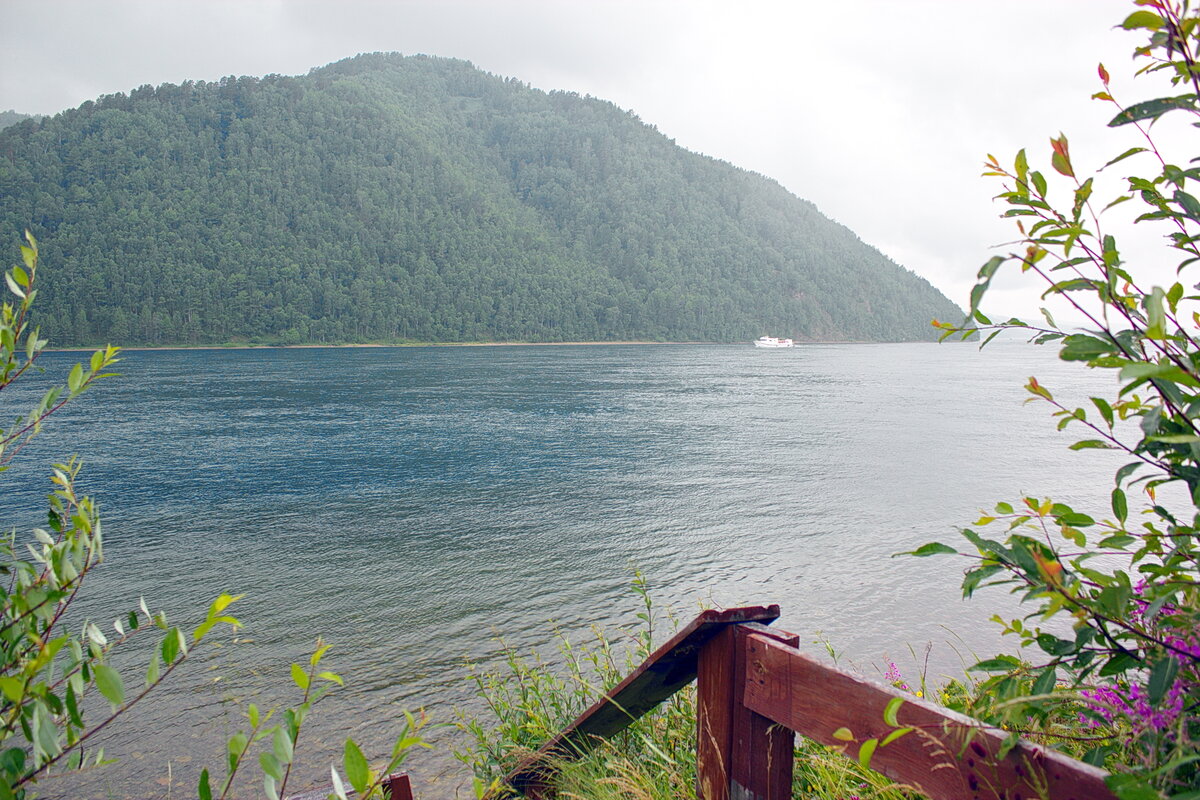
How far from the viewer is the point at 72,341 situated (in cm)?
11656

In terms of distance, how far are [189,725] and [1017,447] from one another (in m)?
30.5

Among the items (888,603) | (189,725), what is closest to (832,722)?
(189,725)

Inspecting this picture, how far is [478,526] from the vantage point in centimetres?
1681

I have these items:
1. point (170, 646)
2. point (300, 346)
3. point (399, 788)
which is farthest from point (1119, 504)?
point (300, 346)

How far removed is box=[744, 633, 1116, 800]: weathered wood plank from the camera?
167cm

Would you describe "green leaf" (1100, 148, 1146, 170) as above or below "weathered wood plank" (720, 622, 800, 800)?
above

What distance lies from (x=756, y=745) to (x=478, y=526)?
14.6 metres

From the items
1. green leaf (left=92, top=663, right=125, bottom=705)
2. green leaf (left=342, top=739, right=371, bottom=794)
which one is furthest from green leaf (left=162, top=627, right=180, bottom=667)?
green leaf (left=342, top=739, right=371, bottom=794)

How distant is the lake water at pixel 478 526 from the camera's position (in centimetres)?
934

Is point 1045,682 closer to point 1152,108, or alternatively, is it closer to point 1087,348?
point 1087,348

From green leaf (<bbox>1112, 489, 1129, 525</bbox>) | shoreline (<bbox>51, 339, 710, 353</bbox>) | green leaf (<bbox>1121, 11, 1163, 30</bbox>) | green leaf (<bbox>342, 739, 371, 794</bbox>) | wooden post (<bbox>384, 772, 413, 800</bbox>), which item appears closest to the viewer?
green leaf (<bbox>342, 739, 371, 794</bbox>)

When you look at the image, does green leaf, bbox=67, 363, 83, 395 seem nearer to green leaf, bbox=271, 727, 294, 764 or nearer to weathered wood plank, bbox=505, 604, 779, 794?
green leaf, bbox=271, 727, 294, 764

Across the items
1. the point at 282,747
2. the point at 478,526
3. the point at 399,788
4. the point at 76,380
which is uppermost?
the point at 76,380

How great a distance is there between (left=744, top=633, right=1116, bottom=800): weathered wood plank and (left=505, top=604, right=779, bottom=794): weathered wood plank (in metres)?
0.14
